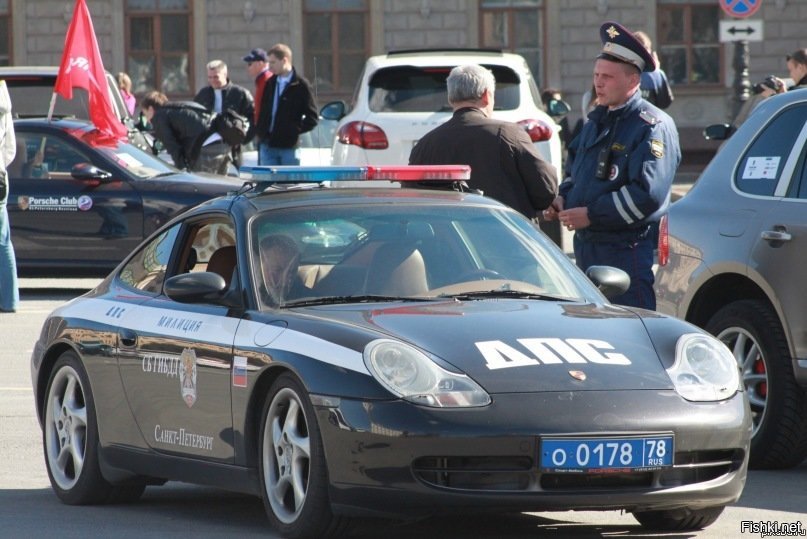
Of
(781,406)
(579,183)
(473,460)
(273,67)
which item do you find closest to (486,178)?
(579,183)

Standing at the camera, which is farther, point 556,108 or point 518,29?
point 518,29

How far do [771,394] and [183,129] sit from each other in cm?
1301

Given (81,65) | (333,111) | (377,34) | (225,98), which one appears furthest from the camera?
(377,34)

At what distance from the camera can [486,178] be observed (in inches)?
366

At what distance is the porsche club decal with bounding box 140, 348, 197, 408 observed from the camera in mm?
6840

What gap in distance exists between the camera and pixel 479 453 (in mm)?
5879

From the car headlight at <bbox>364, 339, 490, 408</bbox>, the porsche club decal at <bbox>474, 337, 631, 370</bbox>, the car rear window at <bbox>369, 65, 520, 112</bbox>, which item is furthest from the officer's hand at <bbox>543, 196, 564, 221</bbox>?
the car rear window at <bbox>369, 65, 520, 112</bbox>

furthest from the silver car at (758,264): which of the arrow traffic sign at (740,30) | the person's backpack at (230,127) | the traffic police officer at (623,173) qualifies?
the arrow traffic sign at (740,30)

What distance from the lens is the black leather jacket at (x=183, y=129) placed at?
20.3m

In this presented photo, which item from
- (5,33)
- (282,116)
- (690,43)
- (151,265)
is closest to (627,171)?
(151,265)

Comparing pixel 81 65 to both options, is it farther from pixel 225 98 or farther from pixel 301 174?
pixel 301 174

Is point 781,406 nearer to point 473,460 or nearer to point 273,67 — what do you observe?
point 473,460

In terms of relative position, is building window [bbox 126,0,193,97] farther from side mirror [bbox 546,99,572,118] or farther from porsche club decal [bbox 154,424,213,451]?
porsche club decal [bbox 154,424,213,451]

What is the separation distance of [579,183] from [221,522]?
8.93 feet
